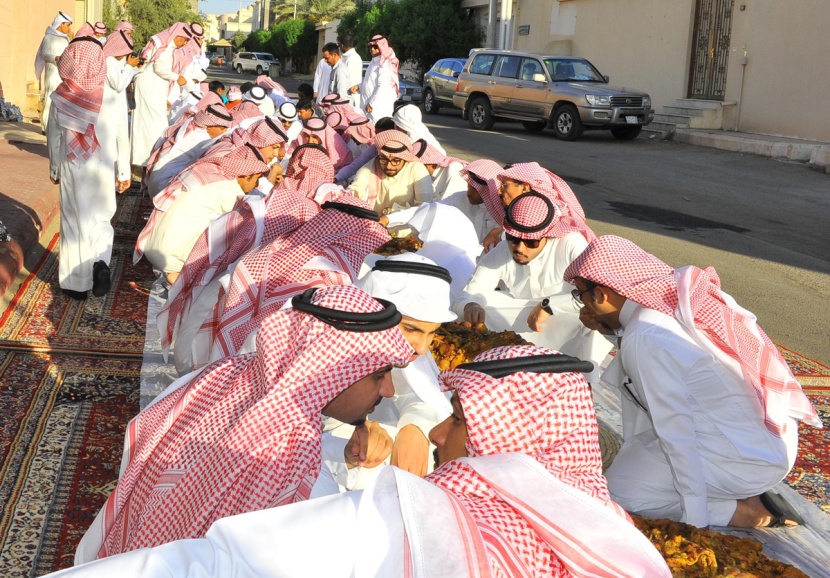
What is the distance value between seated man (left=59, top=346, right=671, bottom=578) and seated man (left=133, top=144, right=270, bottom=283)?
3.79 metres

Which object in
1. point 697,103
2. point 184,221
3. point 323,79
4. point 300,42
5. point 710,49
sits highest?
point 300,42

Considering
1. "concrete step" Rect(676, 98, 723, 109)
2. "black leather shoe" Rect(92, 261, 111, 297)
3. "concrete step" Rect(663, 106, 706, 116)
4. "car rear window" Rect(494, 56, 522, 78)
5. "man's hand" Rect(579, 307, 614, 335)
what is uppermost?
"car rear window" Rect(494, 56, 522, 78)

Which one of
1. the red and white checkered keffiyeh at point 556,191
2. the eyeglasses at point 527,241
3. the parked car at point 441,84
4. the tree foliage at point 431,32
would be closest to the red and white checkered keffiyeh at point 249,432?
the eyeglasses at point 527,241

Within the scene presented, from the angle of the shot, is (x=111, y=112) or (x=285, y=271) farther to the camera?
(x=111, y=112)

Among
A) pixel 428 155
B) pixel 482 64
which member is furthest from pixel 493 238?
pixel 482 64

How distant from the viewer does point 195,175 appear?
573 centimetres

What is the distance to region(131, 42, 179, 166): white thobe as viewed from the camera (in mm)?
11669

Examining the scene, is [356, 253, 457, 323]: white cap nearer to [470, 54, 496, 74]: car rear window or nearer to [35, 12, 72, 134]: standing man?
[35, 12, 72, 134]: standing man

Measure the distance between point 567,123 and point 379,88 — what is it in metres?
5.20

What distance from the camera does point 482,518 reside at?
1.69 meters

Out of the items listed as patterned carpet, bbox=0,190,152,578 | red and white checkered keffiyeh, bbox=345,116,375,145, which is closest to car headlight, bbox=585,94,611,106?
red and white checkered keffiyeh, bbox=345,116,375,145

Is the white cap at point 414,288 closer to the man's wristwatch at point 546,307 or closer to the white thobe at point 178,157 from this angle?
the man's wristwatch at point 546,307

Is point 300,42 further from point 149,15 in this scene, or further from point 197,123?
point 197,123

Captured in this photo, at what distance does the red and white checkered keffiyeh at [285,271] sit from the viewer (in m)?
3.67
